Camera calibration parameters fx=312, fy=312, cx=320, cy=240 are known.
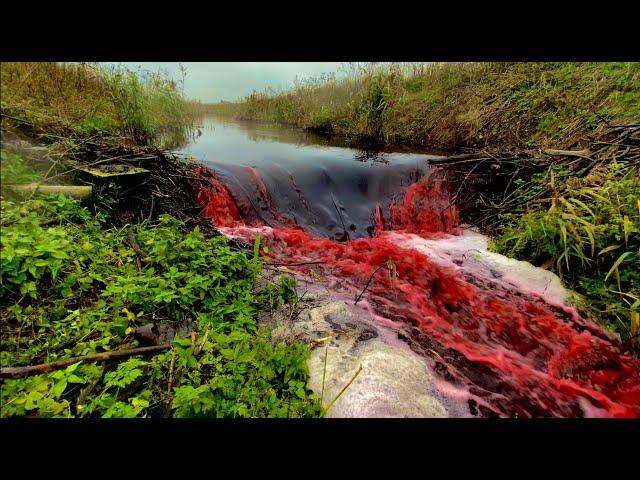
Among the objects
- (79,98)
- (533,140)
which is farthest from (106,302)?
(533,140)

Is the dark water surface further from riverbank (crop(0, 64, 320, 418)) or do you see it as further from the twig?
the twig

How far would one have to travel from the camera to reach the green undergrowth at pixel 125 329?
1401 mm

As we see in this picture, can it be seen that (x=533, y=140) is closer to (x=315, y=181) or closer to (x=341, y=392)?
(x=315, y=181)

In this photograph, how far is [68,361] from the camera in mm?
1475

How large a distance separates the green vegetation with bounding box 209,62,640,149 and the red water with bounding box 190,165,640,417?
3859mm

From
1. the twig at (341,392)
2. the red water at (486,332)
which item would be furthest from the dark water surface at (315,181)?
the twig at (341,392)

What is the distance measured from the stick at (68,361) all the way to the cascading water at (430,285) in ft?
5.48

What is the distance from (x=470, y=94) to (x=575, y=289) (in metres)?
7.09

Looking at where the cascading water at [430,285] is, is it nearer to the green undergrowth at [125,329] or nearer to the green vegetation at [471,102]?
the green undergrowth at [125,329]

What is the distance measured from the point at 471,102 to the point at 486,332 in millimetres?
7438
